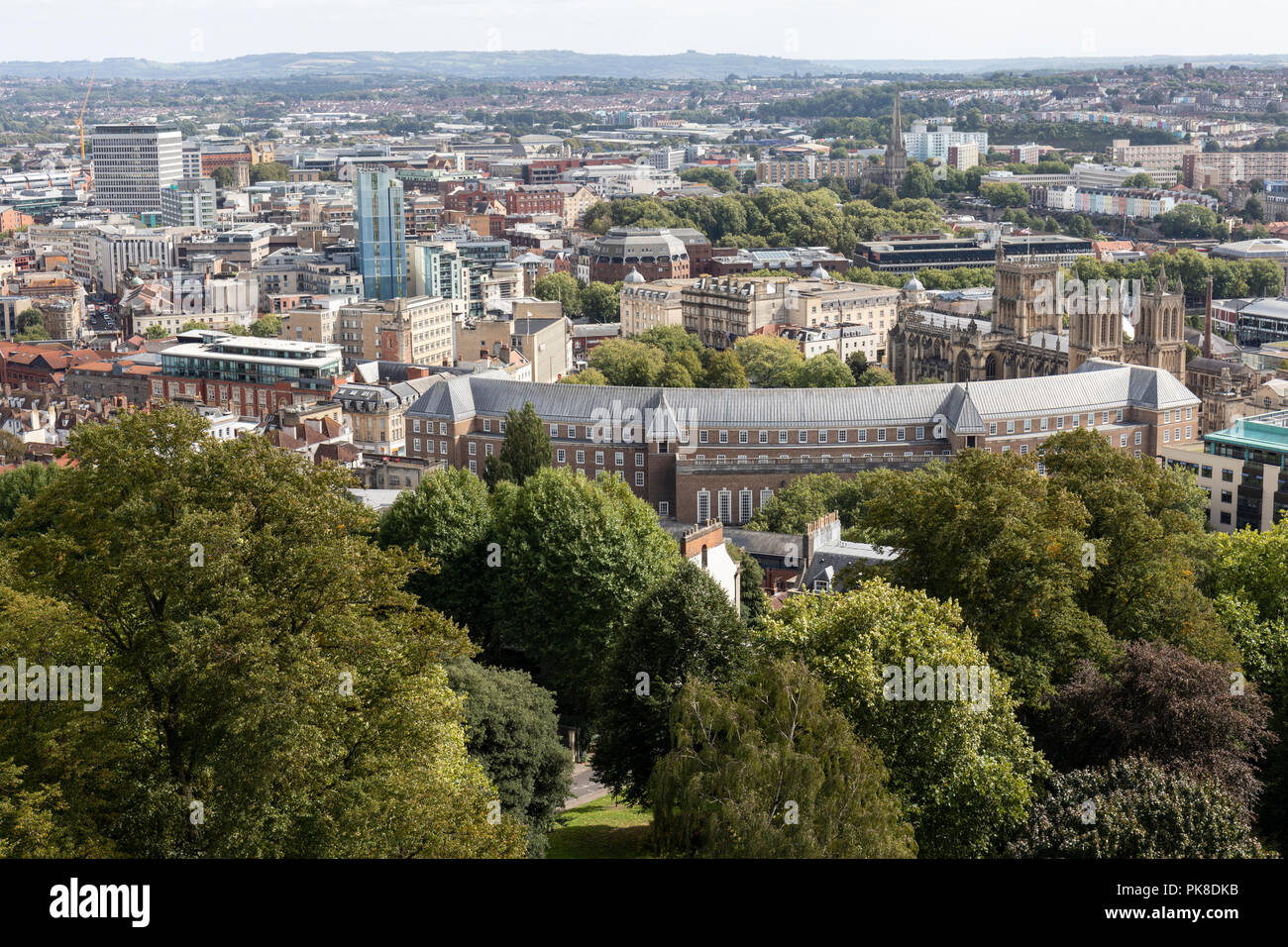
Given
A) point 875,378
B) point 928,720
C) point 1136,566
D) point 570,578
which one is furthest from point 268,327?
point 928,720

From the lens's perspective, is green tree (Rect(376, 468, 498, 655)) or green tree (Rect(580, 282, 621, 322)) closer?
green tree (Rect(376, 468, 498, 655))

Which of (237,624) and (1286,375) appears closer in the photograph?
(237,624)

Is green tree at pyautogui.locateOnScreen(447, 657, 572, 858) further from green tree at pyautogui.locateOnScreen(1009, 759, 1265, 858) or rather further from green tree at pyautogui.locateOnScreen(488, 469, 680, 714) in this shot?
green tree at pyautogui.locateOnScreen(1009, 759, 1265, 858)

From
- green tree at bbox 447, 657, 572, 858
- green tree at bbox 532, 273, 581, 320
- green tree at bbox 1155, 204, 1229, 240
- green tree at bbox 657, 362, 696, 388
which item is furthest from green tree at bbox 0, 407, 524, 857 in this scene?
green tree at bbox 1155, 204, 1229, 240

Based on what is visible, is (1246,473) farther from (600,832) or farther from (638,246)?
(638,246)

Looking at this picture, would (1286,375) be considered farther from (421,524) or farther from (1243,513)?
(421,524)
